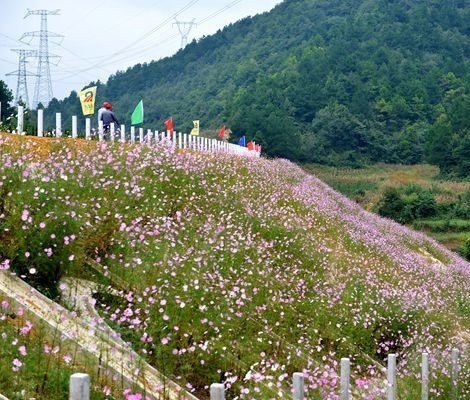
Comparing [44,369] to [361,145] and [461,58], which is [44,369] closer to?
[361,145]

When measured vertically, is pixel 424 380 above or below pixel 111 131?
below

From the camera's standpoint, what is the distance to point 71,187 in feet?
27.4

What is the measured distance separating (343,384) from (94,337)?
193 centimetres

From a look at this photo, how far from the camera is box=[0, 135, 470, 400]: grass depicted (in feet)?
22.8

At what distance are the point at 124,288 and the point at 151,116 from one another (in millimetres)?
120880

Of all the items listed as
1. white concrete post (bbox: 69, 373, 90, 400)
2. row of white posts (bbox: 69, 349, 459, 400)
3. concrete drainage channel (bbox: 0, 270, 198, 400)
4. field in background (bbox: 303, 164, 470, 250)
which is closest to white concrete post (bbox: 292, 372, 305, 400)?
row of white posts (bbox: 69, 349, 459, 400)

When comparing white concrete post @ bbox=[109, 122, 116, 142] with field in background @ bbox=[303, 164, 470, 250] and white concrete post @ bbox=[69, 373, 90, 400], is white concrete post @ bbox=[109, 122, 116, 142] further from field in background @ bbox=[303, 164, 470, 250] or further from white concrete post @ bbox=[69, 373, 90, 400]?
field in background @ bbox=[303, 164, 470, 250]

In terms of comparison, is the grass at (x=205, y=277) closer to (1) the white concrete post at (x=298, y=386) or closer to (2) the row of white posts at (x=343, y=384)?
(2) the row of white posts at (x=343, y=384)

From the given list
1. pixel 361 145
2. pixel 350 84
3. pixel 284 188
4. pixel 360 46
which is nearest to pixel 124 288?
pixel 284 188

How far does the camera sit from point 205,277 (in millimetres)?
7902

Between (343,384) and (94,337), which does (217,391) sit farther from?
(343,384)

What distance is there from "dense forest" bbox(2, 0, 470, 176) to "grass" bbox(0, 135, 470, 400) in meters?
68.2

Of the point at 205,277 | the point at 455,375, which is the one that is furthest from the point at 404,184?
the point at 205,277

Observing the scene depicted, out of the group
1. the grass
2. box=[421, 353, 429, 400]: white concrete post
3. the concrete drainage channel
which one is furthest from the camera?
box=[421, 353, 429, 400]: white concrete post
